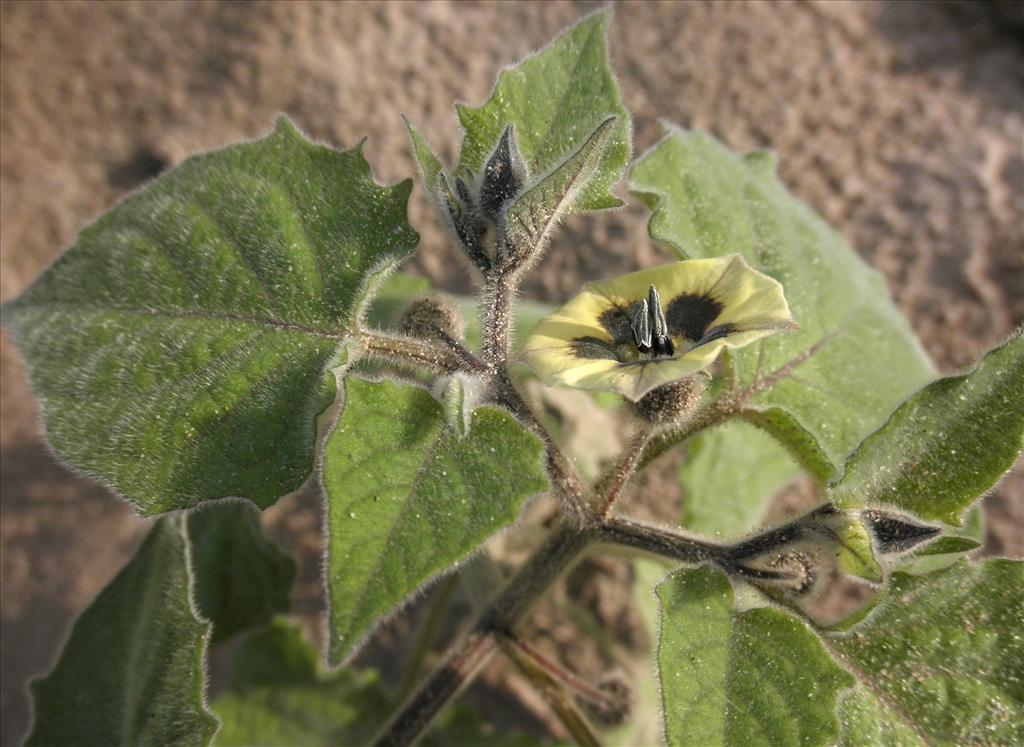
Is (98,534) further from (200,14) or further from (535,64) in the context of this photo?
(535,64)

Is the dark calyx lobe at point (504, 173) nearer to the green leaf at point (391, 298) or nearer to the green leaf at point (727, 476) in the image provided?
the green leaf at point (391, 298)

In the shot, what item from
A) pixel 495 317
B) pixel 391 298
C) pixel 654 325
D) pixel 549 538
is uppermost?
pixel 391 298

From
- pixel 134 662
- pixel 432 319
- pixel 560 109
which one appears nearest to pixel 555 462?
pixel 432 319

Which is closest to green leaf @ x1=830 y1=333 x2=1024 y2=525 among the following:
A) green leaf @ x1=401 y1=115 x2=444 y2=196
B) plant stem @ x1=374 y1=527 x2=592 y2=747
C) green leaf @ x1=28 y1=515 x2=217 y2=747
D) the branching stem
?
the branching stem

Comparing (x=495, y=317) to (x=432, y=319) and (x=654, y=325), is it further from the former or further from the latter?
(x=654, y=325)

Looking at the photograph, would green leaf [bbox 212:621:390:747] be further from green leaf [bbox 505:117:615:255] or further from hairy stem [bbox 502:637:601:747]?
green leaf [bbox 505:117:615:255]

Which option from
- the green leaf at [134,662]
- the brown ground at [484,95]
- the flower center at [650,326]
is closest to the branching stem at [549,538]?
the flower center at [650,326]
